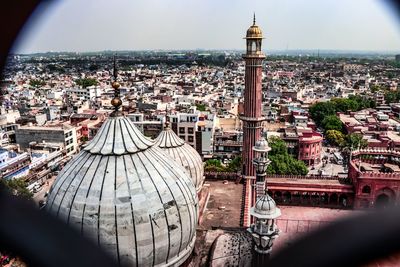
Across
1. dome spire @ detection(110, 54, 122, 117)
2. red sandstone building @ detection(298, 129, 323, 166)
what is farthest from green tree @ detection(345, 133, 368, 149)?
dome spire @ detection(110, 54, 122, 117)

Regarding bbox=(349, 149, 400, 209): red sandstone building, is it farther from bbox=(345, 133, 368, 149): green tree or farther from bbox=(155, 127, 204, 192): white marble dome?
bbox=(155, 127, 204, 192): white marble dome

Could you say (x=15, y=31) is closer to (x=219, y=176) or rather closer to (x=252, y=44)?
(x=219, y=176)

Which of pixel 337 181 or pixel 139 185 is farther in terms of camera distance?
pixel 337 181

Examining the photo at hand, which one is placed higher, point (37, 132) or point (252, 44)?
point (252, 44)

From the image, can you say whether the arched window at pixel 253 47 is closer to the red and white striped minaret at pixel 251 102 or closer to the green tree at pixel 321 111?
the red and white striped minaret at pixel 251 102

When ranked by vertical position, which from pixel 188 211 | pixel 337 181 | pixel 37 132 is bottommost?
pixel 337 181

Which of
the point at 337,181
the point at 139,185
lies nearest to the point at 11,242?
the point at 139,185

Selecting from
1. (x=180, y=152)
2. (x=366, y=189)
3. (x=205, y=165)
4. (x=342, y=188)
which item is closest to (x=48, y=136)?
(x=205, y=165)
